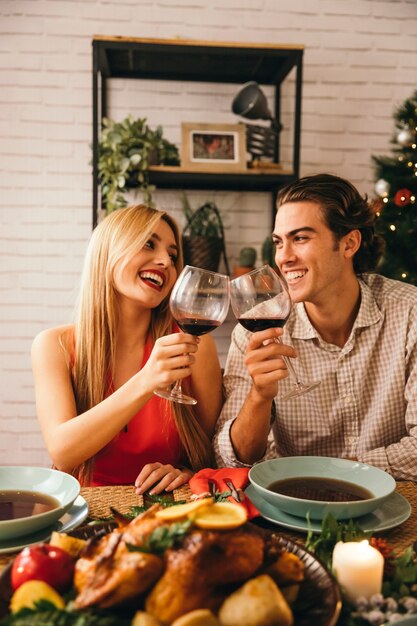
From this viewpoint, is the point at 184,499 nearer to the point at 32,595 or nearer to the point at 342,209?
the point at 32,595

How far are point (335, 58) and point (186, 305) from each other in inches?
91.2

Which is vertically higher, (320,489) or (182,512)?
(182,512)

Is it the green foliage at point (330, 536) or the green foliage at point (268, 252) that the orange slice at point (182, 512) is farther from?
the green foliage at point (268, 252)

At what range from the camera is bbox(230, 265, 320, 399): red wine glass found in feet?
4.07

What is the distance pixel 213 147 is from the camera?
8.41ft

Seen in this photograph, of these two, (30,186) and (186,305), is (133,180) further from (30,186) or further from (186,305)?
(186,305)

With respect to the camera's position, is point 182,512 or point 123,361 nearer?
point 182,512

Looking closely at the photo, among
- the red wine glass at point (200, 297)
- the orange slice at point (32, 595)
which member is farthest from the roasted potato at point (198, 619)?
the red wine glass at point (200, 297)

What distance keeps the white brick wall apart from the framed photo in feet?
1.11

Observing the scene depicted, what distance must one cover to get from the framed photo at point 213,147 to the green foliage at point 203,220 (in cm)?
24

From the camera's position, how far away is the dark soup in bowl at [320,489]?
980 mm

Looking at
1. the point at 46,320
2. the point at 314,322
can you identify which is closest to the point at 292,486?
the point at 314,322

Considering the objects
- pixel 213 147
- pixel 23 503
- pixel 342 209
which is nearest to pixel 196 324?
pixel 23 503

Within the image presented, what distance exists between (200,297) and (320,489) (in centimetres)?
42
